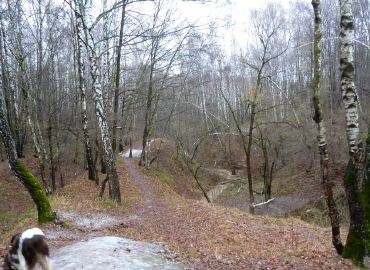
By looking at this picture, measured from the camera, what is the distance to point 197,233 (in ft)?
34.1

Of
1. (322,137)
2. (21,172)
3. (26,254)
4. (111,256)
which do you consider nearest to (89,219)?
(21,172)

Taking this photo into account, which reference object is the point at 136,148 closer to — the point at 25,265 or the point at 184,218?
the point at 184,218

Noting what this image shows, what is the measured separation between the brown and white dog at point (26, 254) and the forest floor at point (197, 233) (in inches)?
74.1

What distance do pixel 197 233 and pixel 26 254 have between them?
19.4 feet

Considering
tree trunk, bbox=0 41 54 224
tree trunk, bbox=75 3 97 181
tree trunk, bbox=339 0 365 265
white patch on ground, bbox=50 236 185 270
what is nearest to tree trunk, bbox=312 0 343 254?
tree trunk, bbox=339 0 365 265

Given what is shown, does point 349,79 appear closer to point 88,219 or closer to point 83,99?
point 88,219

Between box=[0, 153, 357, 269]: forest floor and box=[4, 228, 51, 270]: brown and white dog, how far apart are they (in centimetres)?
188

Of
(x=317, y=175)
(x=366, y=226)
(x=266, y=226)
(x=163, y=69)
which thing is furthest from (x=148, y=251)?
(x=317, y=175)

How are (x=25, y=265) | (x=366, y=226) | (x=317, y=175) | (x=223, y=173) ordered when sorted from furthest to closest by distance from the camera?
(x=223, y=173) < (x=317, y=175) < (x=366, y=226) < (x=25, y=265)

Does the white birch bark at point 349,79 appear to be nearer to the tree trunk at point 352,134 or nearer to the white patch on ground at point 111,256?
the tree trunk at point 352,134

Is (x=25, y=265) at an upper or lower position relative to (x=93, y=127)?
lower

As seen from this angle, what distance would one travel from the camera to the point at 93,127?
61.3 ft

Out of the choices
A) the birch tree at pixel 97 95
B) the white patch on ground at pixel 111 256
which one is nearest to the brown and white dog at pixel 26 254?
the white patch on ground at pixel 111 256

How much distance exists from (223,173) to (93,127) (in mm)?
16347
